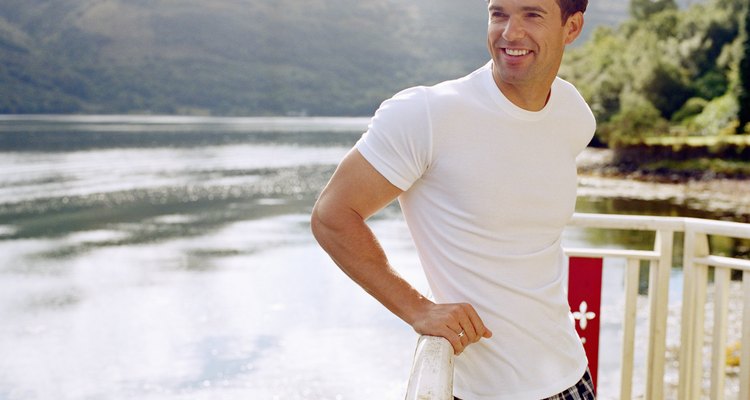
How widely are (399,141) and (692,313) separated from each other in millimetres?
1567

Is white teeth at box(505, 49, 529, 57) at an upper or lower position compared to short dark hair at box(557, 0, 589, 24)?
lower

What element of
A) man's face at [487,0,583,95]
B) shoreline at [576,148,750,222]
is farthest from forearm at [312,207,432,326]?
shoreline at [576,148,750,222]

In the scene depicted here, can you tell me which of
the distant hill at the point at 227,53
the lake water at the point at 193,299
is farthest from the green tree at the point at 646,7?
the distant hill at the point at 227,53

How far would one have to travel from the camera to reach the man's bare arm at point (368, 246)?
3.81 feet

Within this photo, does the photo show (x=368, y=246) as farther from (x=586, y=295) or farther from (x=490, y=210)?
(x=586, y=295)

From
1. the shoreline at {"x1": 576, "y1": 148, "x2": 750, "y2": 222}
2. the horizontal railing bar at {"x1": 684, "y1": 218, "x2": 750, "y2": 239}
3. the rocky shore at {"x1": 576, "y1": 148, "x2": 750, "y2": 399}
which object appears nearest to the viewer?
the horizontal railing bar at {"x1": 684, "y1": 218, "x2": 750, "y2": 239}

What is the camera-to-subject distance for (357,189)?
3.82ft

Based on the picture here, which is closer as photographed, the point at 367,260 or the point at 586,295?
the point at 367,260

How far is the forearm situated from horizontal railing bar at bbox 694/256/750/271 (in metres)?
1.34

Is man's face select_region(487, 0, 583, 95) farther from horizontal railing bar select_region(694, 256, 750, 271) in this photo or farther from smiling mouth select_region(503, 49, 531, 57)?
horizontal railing bar select_region(694, 256, 750, 271)

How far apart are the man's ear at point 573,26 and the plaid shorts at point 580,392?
56 centimetres

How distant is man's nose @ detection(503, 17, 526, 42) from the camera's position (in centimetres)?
123

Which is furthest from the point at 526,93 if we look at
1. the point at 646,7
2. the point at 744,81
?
the point at 646,7

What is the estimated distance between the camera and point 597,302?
247 cm
